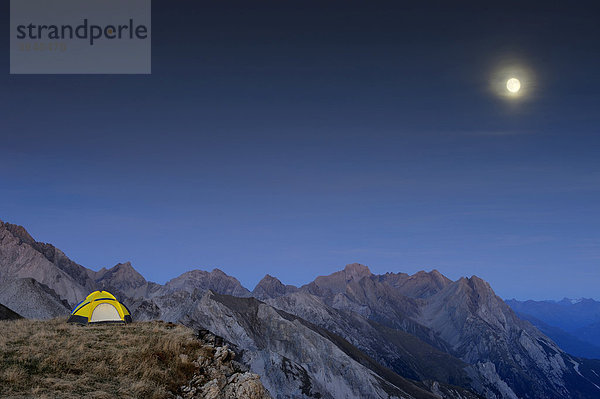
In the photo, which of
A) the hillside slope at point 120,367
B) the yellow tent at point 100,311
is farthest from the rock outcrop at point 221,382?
the yellow tent at point 100,311

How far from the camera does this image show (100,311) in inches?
1590

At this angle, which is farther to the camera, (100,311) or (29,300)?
(29,300)

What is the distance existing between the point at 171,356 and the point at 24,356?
23.7ft

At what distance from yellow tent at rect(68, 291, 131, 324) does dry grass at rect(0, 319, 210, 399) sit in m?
11.3

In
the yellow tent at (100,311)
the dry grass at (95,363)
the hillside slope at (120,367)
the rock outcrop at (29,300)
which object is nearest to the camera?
the dry grass at (95,363)

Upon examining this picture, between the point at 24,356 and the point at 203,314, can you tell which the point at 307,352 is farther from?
the point at 24,356

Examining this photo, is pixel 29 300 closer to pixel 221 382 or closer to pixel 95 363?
pixel 95 363

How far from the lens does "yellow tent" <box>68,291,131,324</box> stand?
1543 inches

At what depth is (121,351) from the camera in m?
23.2

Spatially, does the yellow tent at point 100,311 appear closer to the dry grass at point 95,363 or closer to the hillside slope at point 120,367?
the dry grass at point 95,363

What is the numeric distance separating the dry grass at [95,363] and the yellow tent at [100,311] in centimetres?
Result: 1126

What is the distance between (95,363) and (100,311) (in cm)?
2050

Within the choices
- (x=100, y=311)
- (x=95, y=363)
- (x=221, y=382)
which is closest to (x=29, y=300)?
(x=100, y=311)

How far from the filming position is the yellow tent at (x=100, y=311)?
39188 millimetres
